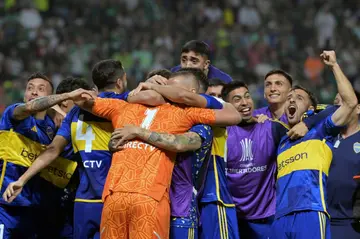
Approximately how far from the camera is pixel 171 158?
5855 mm

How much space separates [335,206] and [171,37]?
1001cm

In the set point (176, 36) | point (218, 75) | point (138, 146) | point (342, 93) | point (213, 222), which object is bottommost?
point (213, 222)

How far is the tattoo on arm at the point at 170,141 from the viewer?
5.71m

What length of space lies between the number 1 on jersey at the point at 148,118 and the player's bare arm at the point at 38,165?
1041mm

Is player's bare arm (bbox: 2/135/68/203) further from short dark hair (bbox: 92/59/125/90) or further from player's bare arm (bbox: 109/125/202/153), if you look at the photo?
player's bare arm (bbox: 109/125/202/153)

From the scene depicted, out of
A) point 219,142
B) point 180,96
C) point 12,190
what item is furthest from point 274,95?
point 12,190

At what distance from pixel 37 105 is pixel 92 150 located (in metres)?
0.66

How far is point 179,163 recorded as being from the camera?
19.6 feet

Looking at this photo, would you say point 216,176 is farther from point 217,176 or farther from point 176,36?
point 176,36

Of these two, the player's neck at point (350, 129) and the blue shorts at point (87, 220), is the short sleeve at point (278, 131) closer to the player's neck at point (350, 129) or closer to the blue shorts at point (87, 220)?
the player's neck at point (350, 129)

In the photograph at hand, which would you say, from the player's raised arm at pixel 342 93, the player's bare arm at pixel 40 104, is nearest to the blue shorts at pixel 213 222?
the player's raised arm at pixel 342 93

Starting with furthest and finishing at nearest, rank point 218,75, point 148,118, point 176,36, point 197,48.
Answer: point 176,36 → point 218,75 → point 197,48 → point 148,118

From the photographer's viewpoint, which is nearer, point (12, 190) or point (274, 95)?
point (12, 190)

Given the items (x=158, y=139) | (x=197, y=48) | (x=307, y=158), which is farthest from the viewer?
(x=197, y=48)
